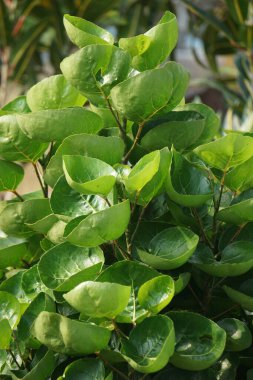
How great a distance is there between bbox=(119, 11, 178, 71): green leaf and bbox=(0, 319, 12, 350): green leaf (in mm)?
176

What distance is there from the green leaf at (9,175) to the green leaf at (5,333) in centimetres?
12

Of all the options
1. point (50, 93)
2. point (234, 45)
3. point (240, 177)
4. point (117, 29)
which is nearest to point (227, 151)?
point (240, 177)

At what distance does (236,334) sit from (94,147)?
14 cm

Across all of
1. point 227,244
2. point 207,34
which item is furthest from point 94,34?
point 207,34

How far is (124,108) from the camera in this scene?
418 mm

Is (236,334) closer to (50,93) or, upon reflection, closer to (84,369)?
(84,369)

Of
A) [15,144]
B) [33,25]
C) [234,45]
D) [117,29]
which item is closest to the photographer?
[15,144]

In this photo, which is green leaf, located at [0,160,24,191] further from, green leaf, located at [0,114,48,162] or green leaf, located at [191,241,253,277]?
green leaf, located at [191,241,253,277]

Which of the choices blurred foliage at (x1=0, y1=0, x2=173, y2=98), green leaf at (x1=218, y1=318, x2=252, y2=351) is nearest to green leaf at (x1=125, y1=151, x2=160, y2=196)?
green leaf at (x1=218, y1=318, x2=252, y2=351)

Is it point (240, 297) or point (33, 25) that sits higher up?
point (240, 297)

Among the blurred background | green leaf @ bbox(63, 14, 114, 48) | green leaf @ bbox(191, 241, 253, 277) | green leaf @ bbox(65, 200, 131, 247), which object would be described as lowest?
the blurred background

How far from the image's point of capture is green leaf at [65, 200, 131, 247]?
368 millimetres

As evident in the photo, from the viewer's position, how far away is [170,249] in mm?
409

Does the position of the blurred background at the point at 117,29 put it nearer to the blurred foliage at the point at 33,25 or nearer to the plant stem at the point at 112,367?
the blurred foliage at the point at 33,25
